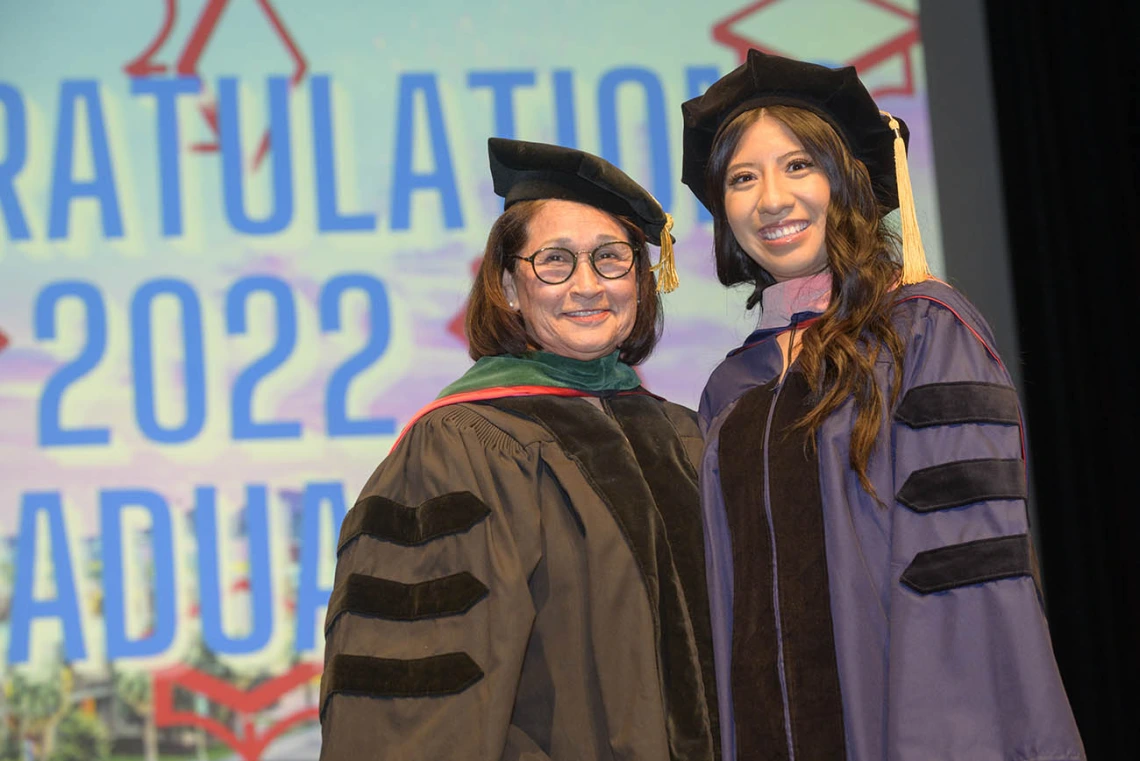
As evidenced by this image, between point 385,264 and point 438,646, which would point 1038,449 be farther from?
point 438,646

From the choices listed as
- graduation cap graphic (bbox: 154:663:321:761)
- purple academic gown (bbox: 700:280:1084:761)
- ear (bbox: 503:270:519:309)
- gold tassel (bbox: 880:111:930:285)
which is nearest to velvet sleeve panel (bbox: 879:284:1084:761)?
purple academic gown (bbox: 700:280:1084:761)

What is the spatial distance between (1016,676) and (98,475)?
3.06 meters

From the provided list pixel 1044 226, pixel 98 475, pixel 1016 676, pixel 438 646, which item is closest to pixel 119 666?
pixel 98 475

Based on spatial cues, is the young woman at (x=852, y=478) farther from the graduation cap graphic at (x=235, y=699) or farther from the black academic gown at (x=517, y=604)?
the graduation cap graphic at (x=235, y=699)

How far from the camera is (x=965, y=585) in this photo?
70.1 inches

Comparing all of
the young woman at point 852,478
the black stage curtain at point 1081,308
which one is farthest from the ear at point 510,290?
the black stage curtain at point 1081,308

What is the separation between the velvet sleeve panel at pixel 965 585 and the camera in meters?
1.73

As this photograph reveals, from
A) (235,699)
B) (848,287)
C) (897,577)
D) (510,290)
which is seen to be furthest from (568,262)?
(235,699)

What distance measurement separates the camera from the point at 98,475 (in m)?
3.79

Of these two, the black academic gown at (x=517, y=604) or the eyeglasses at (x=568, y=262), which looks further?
the eyeglasses at (x=568, y=262)

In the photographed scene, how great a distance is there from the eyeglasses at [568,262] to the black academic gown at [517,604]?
314mm

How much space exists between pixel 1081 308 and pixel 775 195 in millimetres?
2587

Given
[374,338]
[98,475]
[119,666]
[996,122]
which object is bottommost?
[119,666]

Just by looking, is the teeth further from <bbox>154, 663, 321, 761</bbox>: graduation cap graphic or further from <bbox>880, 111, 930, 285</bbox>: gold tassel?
<bbox>154, 663, 321, 761</bbox>: graduation cap graphic
